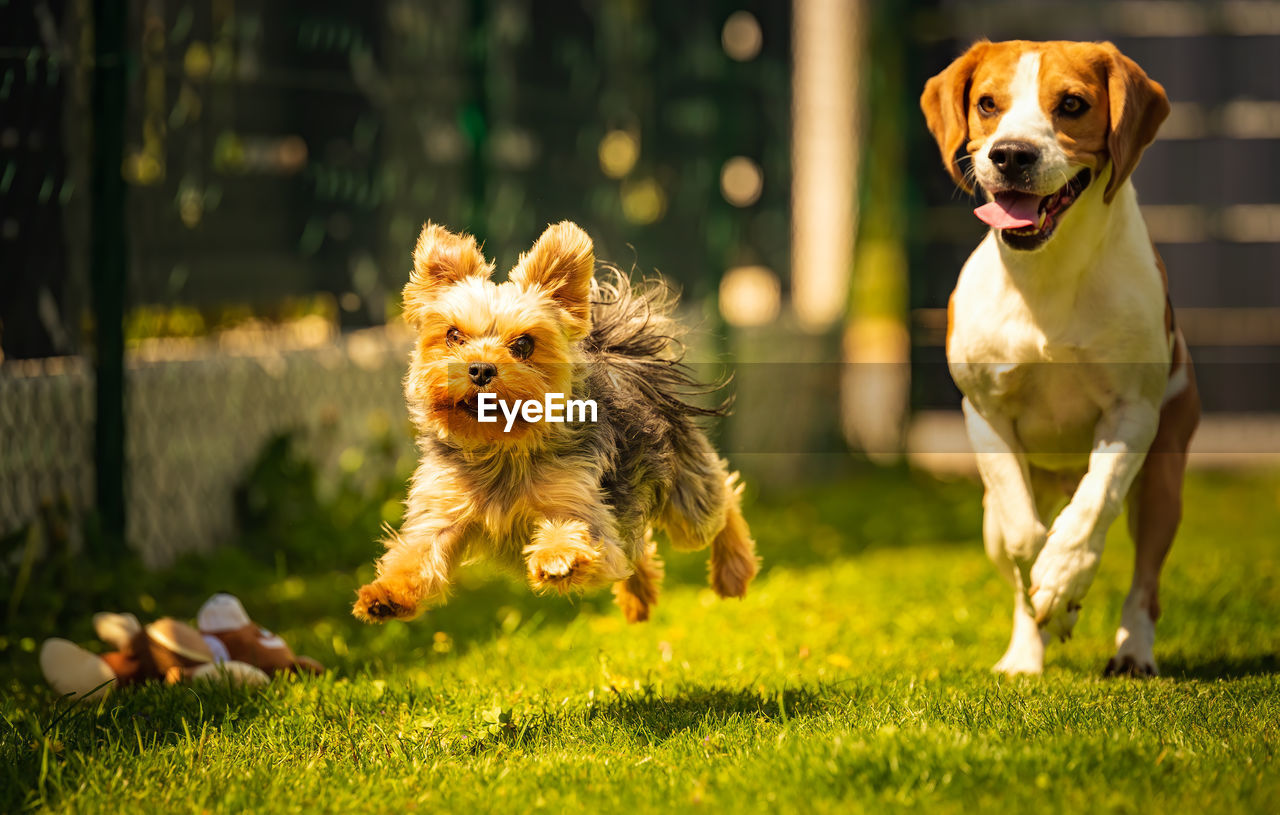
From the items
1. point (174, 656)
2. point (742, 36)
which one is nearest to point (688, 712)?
point (174, 656)

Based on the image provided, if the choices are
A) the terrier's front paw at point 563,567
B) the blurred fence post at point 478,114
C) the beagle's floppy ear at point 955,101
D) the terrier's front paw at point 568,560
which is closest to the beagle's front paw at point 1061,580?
the beagle's floppy ear at point 955,101

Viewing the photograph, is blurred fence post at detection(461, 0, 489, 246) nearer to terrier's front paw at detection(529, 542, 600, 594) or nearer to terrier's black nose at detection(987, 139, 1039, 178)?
terrier's black nose at detection(987, 139, 1039, 178)

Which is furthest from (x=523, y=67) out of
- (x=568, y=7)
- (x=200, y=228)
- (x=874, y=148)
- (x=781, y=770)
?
(x=781, y=770)

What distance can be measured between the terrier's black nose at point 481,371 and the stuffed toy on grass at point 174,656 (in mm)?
1481

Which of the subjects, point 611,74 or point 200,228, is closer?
point 200,228

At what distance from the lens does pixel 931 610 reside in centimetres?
587

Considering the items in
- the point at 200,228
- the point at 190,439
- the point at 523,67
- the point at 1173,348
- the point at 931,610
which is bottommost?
the point at 931,610

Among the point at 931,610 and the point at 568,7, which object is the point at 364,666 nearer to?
the point at 931,610

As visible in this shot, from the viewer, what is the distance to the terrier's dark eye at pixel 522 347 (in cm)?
347

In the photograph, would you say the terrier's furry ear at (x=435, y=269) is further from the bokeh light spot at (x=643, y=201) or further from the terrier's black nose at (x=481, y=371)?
the bokeh light spot at (x=643, y=201)

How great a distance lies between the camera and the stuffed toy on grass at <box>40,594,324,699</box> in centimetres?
433

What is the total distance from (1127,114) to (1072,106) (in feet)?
0.53

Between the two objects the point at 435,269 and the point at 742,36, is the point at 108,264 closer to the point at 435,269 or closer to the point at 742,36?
the point at 435,269

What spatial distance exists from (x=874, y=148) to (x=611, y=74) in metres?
2.57
